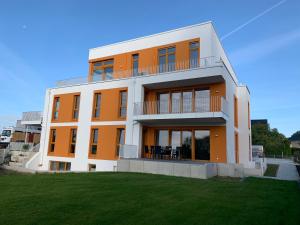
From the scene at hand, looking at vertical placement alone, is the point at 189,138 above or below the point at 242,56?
below

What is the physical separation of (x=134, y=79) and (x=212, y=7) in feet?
24.6

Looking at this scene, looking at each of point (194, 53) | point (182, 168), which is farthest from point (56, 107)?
point (182, 168)

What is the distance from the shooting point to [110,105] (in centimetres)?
1748

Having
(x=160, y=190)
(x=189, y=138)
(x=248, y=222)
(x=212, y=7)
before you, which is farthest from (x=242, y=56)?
(x=248, y=222)

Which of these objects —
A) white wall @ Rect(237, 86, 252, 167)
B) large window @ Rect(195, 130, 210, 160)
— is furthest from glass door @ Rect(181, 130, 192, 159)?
white wall @ Rect(237, 86, 252, 167)

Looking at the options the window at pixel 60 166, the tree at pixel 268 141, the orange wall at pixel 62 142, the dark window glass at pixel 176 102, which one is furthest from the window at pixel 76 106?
the tree at pixel 268 141

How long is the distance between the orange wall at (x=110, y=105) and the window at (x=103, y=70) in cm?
187

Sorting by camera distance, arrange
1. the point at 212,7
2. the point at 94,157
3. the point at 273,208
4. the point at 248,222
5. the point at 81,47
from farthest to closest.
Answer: the point at 81,47
the point at 94,157
the point at 212,7
the point at 273,208
the point at 248,222

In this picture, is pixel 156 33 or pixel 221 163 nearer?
pixel 221 163

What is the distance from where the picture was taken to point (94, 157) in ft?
56.4

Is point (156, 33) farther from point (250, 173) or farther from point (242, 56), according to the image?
point (250, 173)

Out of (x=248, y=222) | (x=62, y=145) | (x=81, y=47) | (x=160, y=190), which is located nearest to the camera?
(x=248, y=222)

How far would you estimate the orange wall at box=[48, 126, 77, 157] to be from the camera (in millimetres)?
18781

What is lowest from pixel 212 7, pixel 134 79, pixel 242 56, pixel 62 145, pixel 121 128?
pixel 62 145
